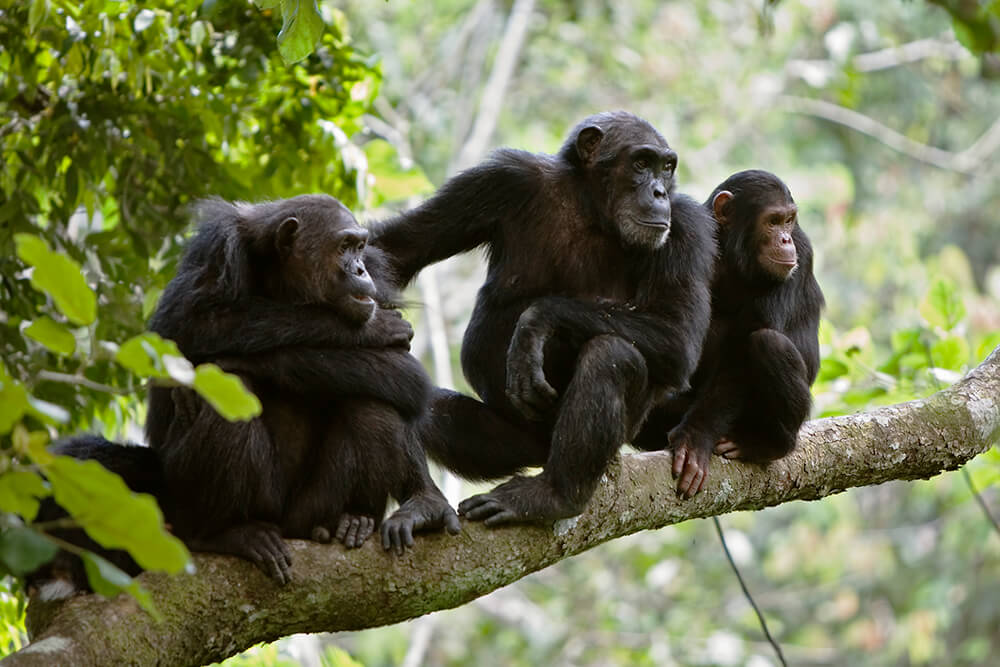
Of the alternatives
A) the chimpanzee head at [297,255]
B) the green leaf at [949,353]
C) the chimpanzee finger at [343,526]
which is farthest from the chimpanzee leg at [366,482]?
the green leaf at [949,353]

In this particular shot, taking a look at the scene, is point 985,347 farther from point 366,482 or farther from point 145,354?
point 145,354

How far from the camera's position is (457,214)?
4.60 metres

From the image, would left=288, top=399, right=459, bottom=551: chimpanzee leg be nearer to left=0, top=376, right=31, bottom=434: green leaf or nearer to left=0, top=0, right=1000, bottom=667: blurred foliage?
left=0, top=0, right=1000, bottom=667: blurred foliage

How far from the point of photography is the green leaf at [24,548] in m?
1.80

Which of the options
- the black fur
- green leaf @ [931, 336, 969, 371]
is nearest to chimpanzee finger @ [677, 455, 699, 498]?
the black fur

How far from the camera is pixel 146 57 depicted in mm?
4426

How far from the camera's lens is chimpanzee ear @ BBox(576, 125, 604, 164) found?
15.3 ft

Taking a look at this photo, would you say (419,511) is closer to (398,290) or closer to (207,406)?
(207,406)

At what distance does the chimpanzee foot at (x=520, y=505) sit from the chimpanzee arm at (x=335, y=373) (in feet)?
1.37

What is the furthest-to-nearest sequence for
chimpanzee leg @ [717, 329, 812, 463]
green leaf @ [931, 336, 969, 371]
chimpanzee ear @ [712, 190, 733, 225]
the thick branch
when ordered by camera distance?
green leaf @ [931, 336, 969, 371] < chimpanzee ear @ [712, 190, 733, 225] < chimpanzee leg @ [717, 329, 812, 463] < the thick branch

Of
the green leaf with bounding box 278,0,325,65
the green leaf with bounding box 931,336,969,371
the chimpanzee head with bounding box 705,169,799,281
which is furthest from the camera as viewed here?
the green leaf with bounding box 931,336,969,371

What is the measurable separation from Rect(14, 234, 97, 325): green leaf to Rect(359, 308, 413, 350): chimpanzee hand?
201 centimetres

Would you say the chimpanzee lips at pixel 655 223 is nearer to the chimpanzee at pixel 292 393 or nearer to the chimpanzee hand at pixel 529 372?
the chimpanzee hand at pixel 529 372

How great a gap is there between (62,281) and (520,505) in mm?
2157
